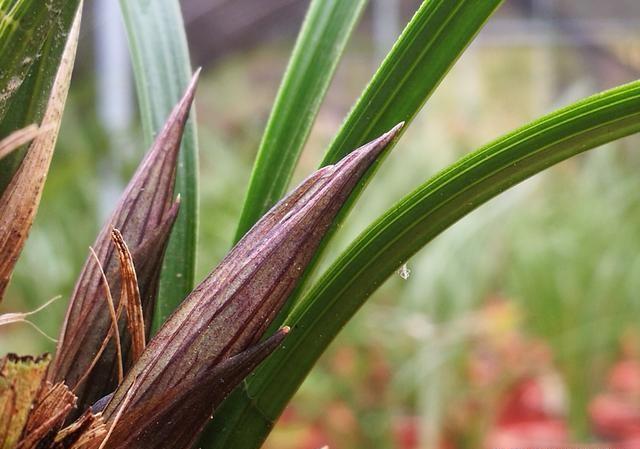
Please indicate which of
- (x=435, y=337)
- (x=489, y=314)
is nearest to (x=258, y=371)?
(x=435, y=337)

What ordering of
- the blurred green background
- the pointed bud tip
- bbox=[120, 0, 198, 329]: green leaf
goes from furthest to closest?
the blurred green background, bbox=[120, 0, 198, 329]: green leaf, the pointed bud tip

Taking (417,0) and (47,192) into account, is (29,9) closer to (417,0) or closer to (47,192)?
(47,192)

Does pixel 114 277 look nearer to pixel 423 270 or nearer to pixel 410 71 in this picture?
pixel 410 71

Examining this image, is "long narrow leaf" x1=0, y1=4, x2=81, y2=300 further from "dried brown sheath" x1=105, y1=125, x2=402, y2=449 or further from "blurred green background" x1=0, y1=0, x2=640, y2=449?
"blurred green background" x1=0, y1=0, x2=640, y2=449

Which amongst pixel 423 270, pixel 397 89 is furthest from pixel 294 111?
pixel 423 270

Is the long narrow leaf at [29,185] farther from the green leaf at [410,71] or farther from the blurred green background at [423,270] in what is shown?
the blurred green background at [423,270]

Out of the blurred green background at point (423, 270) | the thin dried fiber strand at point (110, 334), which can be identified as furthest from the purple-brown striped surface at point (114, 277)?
the blurred green background at point (423, 270)

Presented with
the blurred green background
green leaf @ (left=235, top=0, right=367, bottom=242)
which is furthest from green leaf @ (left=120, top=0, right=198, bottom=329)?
the blurred green background
